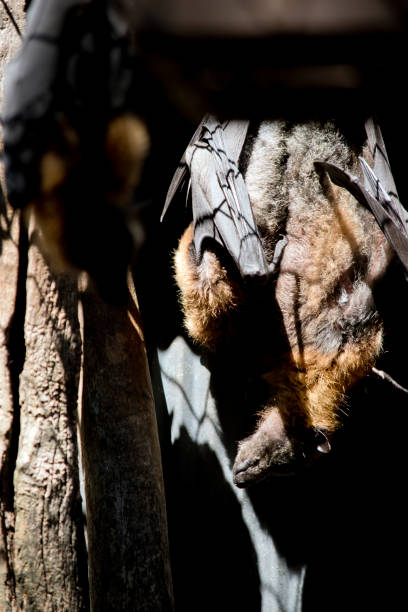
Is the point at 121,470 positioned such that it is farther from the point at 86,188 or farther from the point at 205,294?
the point at 86,188

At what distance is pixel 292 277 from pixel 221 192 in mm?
464

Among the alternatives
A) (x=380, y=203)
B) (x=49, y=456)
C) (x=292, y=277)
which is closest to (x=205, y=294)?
(x=292, y=277)

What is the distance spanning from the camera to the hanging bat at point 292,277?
2.20 metres

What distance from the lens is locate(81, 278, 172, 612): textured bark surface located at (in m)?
1.86

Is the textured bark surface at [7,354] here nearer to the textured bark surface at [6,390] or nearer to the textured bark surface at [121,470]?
the textured bark surface at [6,390]

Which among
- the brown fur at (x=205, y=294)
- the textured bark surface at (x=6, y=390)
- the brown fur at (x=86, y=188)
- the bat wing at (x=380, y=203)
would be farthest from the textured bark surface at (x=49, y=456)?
the bat wing at (x=380, y=203)

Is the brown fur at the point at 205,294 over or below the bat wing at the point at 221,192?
below

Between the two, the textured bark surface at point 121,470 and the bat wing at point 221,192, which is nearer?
the textured bark surface at point 121,470

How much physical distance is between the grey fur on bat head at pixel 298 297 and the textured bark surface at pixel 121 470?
0.38 meters

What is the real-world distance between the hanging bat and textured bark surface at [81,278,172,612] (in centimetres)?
39

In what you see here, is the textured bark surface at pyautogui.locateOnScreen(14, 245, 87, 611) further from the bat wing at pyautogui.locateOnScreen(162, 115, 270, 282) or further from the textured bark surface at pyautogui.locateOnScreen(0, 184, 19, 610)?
the bat wing at pyautogui.locateOnScreen(162, 115, 270, 282)

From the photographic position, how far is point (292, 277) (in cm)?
229

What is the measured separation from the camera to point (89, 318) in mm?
2027

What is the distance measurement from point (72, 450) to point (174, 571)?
3.03ft
